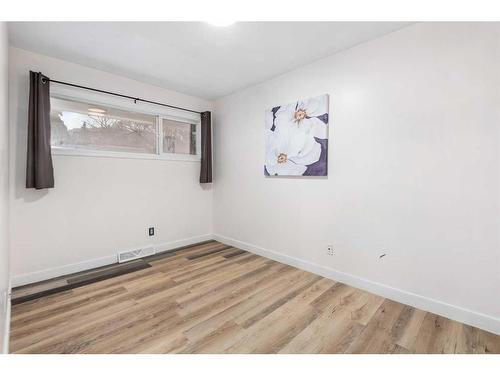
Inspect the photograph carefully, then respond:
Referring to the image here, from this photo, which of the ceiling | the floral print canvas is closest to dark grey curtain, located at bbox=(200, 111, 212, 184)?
the ceiling

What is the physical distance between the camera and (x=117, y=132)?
2945 millimetres

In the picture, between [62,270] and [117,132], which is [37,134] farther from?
[62,270]

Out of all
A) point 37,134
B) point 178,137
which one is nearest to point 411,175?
point 178,137

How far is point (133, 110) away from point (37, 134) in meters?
1.07

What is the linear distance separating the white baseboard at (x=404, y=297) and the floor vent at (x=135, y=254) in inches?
64.1

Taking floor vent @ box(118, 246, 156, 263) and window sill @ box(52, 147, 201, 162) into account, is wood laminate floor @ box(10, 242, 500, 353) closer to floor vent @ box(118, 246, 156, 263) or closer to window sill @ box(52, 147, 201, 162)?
floor vent @ box(118, 246, 156, 263)

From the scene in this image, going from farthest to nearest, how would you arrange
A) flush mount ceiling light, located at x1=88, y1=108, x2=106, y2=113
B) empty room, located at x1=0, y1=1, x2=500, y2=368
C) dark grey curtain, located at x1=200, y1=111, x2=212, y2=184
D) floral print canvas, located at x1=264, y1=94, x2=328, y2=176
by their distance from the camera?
dark grey curtain, located at x1=200, y1=111, x2=212, y2=184 < flush mount ceiling light, located at x1=88, y1=108, x2=106, y2=113 < floral print canvas, located at x1=264, y1=94, x2=328, y2=176 < empty room, located at x1=0, y1=1, x2=500, y2=368

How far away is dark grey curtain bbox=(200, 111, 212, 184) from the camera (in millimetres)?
3579

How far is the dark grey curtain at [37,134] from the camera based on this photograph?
2.18m

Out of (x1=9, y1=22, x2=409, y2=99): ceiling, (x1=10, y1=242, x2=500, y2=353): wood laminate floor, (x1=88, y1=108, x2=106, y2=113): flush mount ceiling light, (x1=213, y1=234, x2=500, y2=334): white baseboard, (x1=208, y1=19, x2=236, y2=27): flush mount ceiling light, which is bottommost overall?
(x1=10, y1=242, x2=500, y2=353): wood laminate floor

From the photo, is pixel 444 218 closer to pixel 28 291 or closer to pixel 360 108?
pixel 360 108

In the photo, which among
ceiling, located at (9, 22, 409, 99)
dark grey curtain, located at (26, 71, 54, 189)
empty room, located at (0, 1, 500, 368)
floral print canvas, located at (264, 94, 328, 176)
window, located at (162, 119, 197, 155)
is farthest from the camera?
window, located at (162, 119, 197, 155)

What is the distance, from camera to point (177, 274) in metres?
2.55

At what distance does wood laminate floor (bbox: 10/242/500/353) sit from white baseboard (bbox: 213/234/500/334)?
6cm
